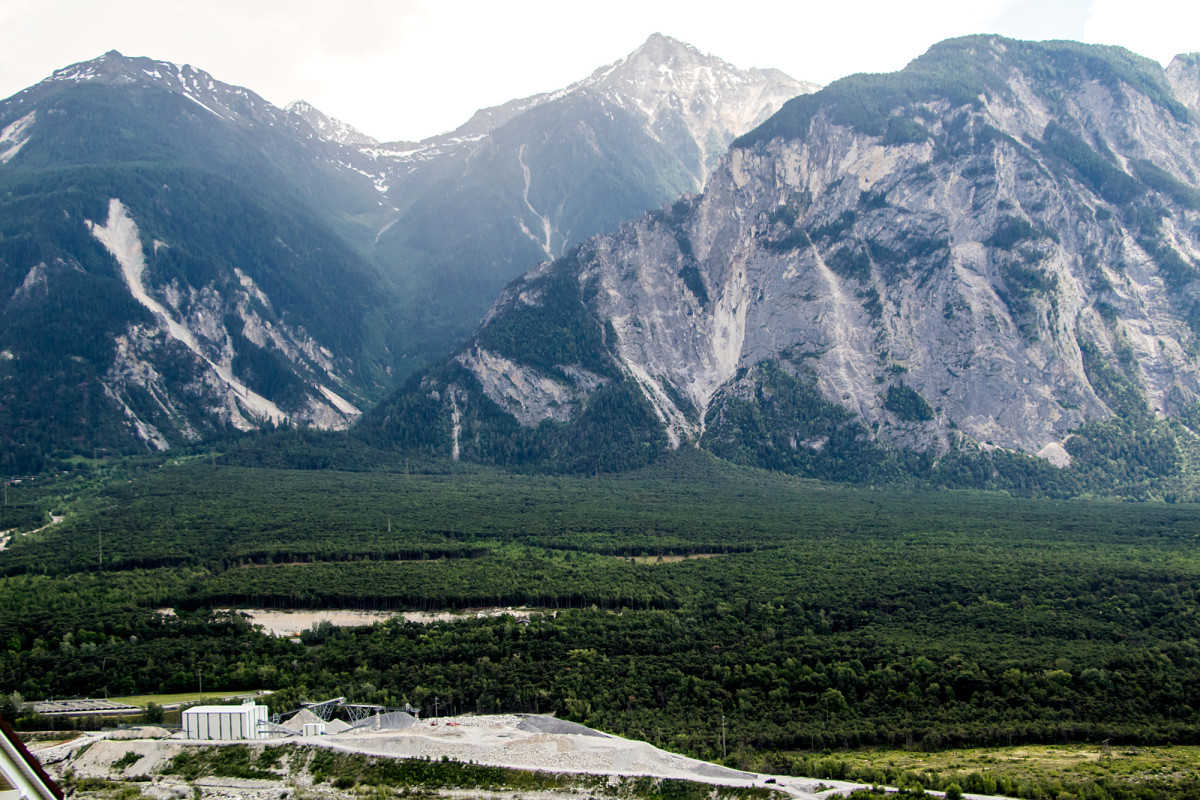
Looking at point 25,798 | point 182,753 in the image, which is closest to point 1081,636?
point 182,753

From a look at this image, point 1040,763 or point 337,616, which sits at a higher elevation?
point 337,616

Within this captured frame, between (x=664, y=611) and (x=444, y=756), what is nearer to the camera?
(x=444, y=756)

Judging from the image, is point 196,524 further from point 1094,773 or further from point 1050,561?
point 1094,773

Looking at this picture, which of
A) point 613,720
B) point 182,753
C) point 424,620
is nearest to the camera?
point 182,753

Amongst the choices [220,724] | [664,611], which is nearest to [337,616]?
[664,611]

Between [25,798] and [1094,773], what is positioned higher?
[25,798]

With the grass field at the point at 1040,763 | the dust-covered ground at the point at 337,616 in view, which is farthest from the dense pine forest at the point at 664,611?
the grass field at the point at 1040,763

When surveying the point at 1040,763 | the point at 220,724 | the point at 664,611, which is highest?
the point at 220,724

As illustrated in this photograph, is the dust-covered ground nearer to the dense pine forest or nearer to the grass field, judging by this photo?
the dense pine forest

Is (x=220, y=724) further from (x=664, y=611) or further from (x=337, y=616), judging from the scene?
(x=664, y=611)
